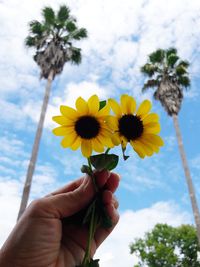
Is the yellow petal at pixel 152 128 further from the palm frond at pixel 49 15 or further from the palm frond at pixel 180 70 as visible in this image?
the palm frond at pixel 180 70

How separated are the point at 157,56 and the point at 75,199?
16.3 m

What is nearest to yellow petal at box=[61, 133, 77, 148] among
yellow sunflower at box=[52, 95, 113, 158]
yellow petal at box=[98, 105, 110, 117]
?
yellow sunflower at box=[52, 95, 113, 158]

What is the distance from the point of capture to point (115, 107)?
3.04 feet

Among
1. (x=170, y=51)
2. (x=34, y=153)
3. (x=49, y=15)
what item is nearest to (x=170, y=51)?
(x=170, y=51)

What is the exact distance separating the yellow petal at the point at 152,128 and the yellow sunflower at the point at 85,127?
118mm

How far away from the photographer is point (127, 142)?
90cm

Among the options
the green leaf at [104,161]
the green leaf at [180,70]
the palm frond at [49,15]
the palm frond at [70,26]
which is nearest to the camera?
the green leaf at [104,161]

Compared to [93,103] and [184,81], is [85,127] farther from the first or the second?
[184,81]

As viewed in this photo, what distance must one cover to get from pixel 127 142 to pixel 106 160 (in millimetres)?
86

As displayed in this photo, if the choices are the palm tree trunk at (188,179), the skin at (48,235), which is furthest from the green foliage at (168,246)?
the skin at (48,235)

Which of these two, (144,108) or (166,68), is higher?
(166,68)

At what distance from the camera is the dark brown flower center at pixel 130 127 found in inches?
35.9

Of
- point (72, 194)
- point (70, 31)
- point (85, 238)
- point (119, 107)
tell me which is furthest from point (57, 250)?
point (70, 31)

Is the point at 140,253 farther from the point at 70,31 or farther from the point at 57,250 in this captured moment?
the point at 57,250
